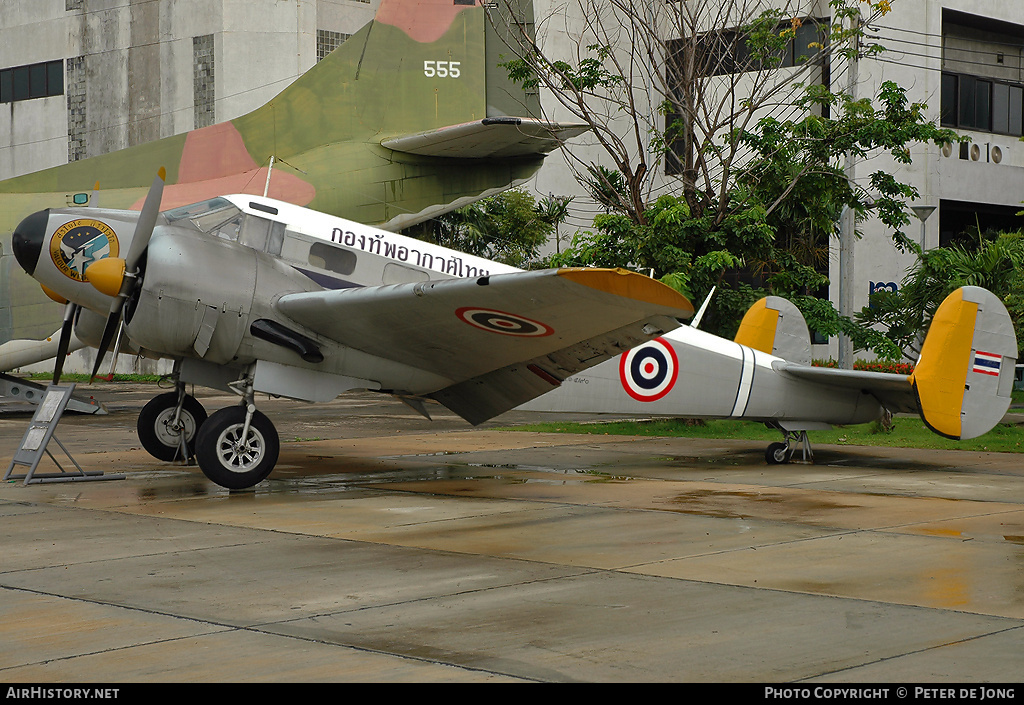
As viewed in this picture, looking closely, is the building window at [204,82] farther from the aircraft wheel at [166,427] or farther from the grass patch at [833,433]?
the aircraft wheel at [166,427]

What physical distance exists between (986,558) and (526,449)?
29.6 feet

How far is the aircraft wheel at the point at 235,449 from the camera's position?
10367mm

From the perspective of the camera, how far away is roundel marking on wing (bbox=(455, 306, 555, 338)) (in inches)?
397

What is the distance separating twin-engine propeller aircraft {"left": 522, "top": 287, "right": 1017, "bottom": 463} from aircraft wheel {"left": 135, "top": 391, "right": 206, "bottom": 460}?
13.5ft

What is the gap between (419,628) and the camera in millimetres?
5242

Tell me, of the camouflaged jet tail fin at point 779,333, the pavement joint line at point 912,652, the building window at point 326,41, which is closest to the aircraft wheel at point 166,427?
the camouflaged jet tail fin at point 779,333

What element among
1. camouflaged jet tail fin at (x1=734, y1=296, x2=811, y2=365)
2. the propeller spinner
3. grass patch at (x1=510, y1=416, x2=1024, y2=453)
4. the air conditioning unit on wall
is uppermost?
the air conditioning unit on wall

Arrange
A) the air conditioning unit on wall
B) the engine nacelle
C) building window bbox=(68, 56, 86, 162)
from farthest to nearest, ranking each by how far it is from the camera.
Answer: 1. building window bbox=(68, 56, 86, 162)
2. the air conditioning unit on wall
3. the engine nacelle

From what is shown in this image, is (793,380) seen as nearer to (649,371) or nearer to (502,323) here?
(649,371)

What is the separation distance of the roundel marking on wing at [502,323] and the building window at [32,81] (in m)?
38.5

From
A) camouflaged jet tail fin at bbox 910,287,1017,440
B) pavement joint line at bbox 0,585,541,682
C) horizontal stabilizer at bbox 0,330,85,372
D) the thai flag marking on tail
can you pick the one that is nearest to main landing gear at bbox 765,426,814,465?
camouflaged jet tail fin at bbox 910,287,1017,440

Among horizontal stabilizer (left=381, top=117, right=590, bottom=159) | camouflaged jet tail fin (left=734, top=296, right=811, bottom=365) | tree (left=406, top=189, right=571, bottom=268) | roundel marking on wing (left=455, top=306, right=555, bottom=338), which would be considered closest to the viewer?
roundel marking on wing (left=455, top=306, right=555, bottom=338)

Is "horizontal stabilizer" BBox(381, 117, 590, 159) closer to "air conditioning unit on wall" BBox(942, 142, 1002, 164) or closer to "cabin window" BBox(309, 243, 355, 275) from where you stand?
"cabin window" BBox(309, 243, 355, 275)

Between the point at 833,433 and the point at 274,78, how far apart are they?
93.8 ft
